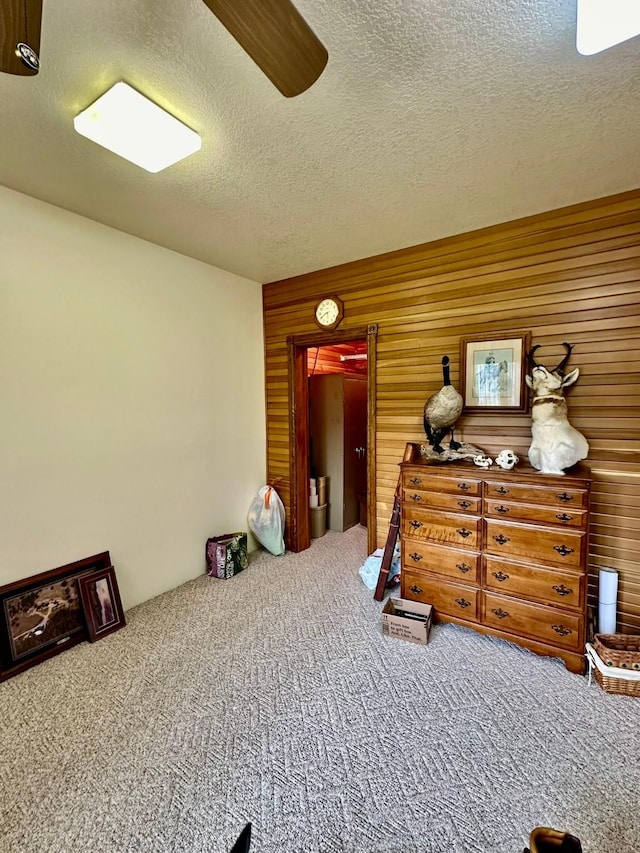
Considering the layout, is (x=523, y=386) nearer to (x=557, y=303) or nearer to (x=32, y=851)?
(x=557, y=303)

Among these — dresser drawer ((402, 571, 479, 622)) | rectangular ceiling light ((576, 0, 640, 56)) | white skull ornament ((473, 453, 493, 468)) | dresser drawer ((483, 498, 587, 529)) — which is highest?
rectangular ceiling light ((576, 0, 640, 56))

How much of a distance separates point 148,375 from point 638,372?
327 centimetres

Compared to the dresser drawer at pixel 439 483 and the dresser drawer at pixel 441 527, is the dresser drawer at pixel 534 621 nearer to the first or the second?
the dresser drawer at pixel 441 527

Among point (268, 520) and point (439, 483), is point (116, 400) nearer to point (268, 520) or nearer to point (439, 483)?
point (268, 520)

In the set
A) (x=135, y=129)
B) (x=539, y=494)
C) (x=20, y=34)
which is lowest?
(x=539, y=494)

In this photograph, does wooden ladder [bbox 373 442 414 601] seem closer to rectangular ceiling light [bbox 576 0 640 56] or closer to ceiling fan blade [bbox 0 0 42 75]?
rectangular ceiling light [bbox 576 0 640 56]

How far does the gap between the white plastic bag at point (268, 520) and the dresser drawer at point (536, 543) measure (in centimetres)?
200

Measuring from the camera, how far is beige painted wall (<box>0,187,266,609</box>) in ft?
7.00

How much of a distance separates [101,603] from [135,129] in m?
2.66

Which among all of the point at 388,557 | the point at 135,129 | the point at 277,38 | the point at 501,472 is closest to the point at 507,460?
the point at 501,472

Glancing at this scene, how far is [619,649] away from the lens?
79.1 inches

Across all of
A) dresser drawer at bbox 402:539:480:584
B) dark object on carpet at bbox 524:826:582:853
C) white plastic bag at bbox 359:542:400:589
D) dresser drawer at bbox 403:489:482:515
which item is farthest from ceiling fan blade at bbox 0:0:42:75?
white plastic bag at bbox 359:542:400:589

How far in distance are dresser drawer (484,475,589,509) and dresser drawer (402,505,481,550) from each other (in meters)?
0.22

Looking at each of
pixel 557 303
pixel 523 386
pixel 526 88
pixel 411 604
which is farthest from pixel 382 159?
pixel 411 604
